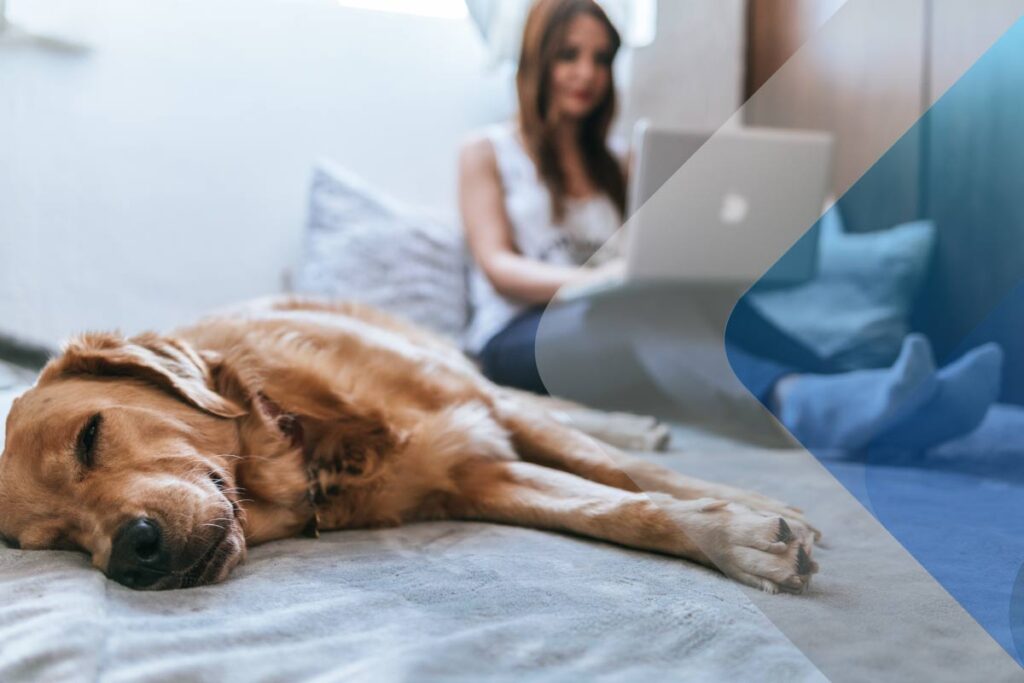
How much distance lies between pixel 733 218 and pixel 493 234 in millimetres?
1296

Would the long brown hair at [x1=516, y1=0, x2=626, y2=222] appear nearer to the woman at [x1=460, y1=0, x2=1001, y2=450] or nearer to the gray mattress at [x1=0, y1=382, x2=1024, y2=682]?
the woman at [x1=460, y1=0, x2=1001, y2=450]

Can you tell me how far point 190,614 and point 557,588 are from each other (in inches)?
15.4

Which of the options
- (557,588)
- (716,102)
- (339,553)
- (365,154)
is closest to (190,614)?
(339,553)

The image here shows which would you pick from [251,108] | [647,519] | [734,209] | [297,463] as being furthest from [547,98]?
[647,519]

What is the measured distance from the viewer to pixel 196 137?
2.70m

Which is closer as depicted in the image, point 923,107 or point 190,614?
point 190,614

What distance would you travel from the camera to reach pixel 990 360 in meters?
0.85

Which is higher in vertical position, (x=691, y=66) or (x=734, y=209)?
(x=691, y=66)

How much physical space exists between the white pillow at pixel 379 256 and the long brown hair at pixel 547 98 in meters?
0.39

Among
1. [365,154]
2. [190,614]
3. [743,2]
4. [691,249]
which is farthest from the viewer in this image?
[743,2]

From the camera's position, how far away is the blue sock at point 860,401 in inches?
38.5

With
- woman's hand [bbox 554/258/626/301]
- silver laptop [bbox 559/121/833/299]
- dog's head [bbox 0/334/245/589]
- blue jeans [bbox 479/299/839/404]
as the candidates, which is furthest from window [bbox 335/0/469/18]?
dog's head [bbox 0/334/245/589]

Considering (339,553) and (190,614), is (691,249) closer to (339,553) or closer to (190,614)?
(339,553)

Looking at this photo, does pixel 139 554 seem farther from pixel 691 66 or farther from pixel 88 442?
pixel 691 66
